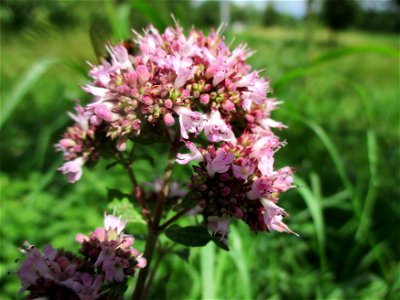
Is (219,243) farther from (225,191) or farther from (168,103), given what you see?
(168,103)

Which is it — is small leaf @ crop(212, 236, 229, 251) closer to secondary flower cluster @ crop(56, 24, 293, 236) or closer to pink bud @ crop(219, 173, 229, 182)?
secondary flower cluster @ crop(56, 24, 293, 236)

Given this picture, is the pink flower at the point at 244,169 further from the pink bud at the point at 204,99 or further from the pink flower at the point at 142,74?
the pink flower at the point at 142,74

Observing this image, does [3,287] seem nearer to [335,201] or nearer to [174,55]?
[174,55]

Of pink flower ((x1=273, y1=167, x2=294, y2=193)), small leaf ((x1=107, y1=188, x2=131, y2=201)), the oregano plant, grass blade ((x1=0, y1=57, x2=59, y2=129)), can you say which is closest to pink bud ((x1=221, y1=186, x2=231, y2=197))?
the oregano plant

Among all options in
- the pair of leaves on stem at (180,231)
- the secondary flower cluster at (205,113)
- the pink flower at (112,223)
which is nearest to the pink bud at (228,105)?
the secondary flower cluster at (205,113)

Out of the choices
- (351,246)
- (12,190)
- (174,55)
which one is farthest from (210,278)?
(12,190)

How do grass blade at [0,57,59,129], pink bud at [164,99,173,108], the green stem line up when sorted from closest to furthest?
1. pink bud at [164,99,173,108]
2. the green stem
3. grass blade at [0,57,59,129]
